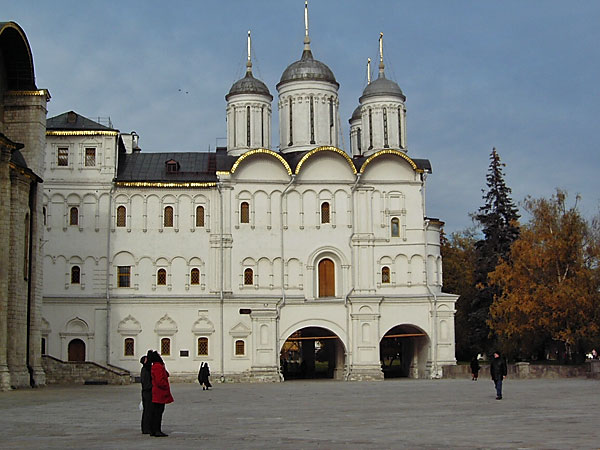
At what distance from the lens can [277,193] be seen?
4641 centimetres

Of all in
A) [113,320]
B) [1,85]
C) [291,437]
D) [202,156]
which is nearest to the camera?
[291,437]

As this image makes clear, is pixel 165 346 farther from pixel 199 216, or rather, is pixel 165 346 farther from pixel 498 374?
pixel 498 374

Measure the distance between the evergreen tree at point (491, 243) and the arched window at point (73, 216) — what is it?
21540 millimetres

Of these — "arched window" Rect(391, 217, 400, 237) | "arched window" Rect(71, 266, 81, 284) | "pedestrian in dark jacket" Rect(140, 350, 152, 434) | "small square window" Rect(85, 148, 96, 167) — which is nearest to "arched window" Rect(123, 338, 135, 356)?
"arched window" Rect(71, 266, 81, 284)

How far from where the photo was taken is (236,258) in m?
45.9

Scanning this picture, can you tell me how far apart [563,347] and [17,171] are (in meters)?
27.1

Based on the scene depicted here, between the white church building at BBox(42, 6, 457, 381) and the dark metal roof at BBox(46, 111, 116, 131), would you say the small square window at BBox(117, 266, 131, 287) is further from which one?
the dark metal roof at BBox(46, 111, 116, 131)

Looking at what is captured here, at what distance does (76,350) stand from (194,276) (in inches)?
260

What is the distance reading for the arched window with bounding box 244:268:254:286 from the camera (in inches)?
1807

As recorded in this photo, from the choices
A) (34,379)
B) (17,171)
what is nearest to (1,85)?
(17,171)

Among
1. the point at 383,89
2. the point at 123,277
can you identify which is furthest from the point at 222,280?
the point at 383,89

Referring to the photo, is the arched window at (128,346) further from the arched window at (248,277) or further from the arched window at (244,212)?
the arched window at (244,212)

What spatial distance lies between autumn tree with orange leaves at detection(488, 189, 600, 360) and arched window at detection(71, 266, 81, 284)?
19782 mm

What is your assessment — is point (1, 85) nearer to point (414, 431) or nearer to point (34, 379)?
point (34, 379)
